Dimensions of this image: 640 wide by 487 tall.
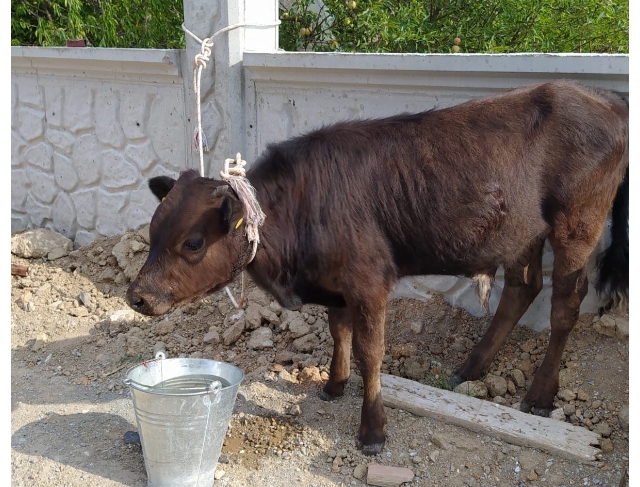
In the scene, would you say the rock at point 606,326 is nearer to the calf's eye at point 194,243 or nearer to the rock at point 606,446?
the rock at point 606,446

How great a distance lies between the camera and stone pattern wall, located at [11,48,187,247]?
6.13 meters

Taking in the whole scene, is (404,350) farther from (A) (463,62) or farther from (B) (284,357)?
(A) (463,62)

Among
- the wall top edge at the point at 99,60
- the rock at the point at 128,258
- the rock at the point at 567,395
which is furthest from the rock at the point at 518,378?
the wall top edge at the point at 99,60

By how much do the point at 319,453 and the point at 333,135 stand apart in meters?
1.69

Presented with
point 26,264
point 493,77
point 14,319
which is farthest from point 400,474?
point 26,264

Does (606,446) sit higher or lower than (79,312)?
lower

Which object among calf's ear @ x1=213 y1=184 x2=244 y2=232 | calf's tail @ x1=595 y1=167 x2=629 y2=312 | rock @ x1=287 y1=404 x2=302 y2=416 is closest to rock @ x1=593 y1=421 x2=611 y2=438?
calf's tail @ x1=595 y1=167 x2=629 y2=312

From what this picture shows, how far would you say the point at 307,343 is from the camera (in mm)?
A: 4934

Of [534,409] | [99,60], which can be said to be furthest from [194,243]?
[99,60]

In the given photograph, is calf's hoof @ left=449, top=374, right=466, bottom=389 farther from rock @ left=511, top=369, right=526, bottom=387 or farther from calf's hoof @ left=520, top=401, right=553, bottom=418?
calf's hoof @ left=520, top=401, right=553, bottom=418

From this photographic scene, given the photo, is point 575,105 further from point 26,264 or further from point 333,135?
point 26,264

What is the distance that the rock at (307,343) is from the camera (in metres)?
4.91

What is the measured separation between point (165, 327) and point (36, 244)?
2034 mm

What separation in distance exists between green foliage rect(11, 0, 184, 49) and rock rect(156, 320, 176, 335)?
3.21 metres
